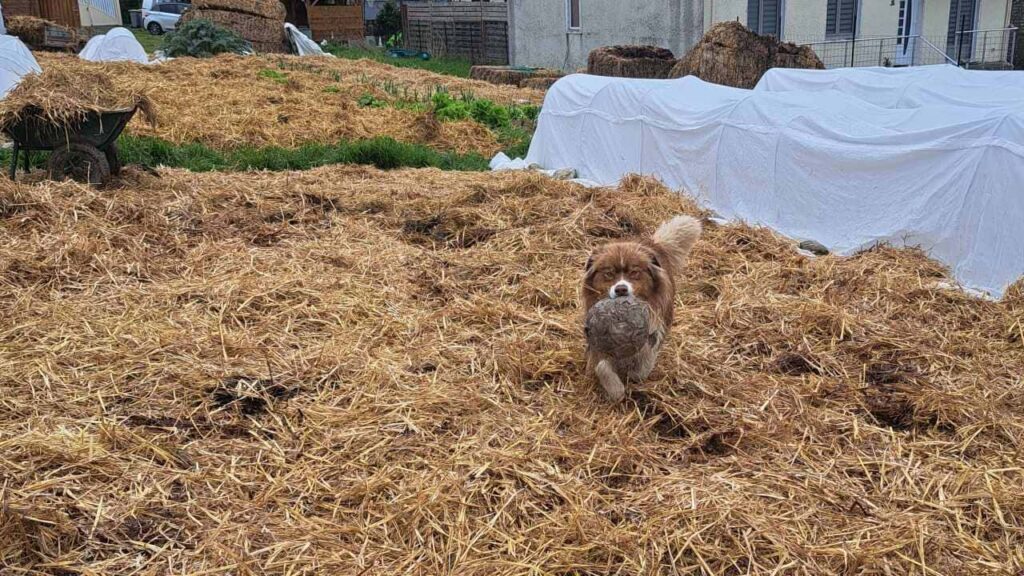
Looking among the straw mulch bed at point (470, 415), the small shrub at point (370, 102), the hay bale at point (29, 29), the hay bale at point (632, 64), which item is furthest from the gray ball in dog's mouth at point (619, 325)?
the hay bale at point (29, 29)

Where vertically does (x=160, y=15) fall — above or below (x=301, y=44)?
above

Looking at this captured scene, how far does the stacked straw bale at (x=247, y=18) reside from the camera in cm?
2412

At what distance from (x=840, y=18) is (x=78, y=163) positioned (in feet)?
65.8

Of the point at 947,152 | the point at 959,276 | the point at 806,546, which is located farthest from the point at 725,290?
the point at 806,546

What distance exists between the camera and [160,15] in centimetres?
3606

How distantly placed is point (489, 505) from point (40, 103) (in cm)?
687

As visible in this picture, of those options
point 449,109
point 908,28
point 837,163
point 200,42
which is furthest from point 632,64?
point 908,28

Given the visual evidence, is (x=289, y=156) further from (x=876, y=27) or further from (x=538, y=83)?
(x=876, y=27)

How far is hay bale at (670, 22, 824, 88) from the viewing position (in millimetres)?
14156

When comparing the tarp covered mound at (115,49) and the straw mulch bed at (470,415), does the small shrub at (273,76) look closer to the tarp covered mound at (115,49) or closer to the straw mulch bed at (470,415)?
the tarp covered mound at (115,49)

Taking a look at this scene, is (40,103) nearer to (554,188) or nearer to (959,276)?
(554,188)

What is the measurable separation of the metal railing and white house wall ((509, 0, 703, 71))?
324 cm

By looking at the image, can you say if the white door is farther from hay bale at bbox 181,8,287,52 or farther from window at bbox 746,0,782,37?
hay bale at bbox 181,8,287,52

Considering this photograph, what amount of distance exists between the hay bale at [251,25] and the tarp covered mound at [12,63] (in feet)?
36.2
